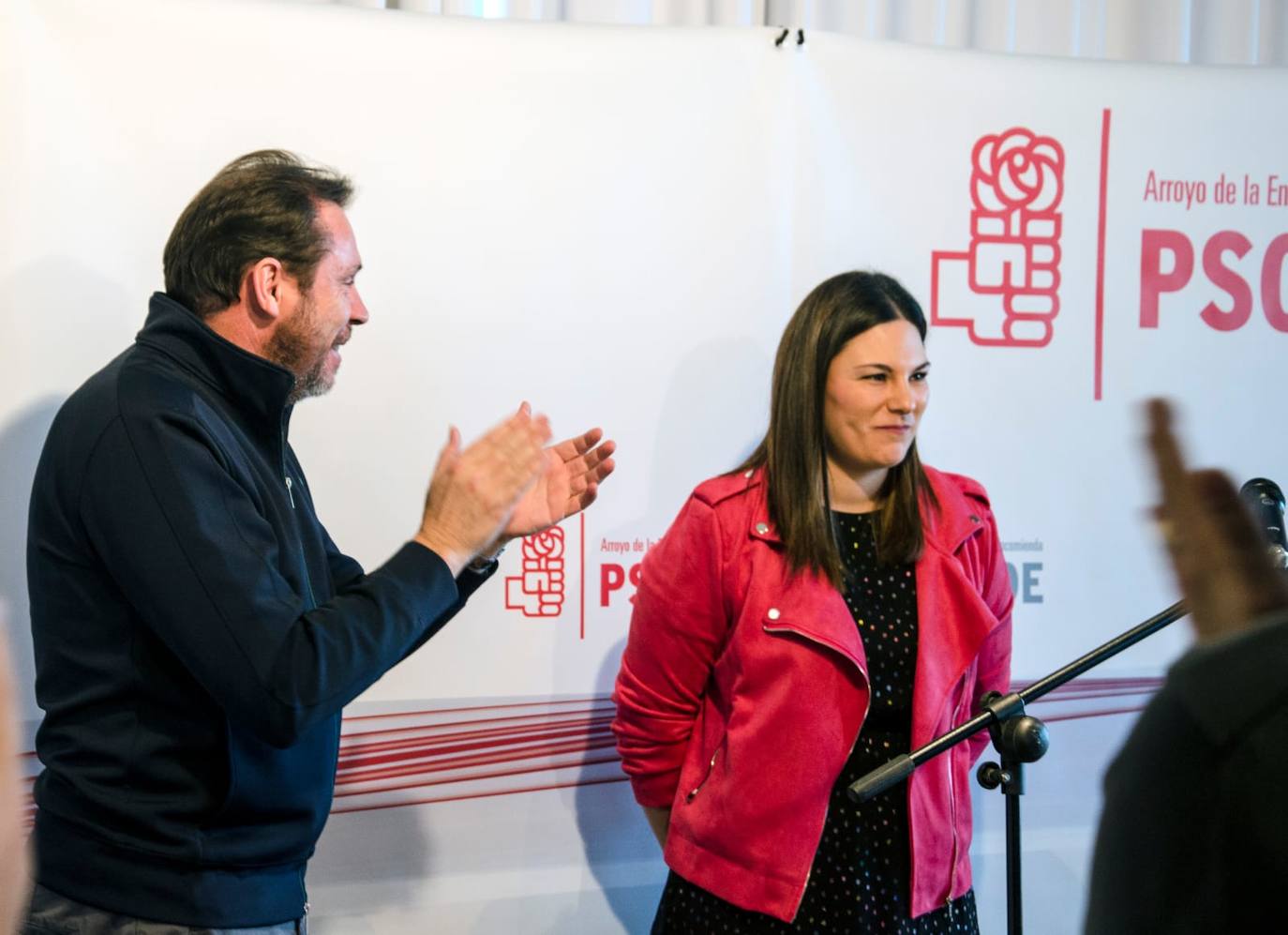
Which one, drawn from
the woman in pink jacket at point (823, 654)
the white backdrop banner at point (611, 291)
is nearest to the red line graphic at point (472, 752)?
the white backdrop banner at point (611, 291)

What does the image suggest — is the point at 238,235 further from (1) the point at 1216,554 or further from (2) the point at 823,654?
(1) the point at 1216,554

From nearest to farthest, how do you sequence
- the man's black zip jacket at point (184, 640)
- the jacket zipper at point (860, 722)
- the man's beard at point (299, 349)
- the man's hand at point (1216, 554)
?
A: the man's hand at point (1216, 554) < the man's black zip jacket at point (184, 640) < the man's beard at point (299, 349) < the jacket zipper at point (860, 722)

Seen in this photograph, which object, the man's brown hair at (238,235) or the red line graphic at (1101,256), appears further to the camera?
the red line graphic at (1101,256)

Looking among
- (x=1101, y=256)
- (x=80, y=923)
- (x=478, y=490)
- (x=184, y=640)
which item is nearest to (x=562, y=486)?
(x=478, y=490)

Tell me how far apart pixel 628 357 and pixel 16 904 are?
193 cm

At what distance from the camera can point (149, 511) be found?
1.50 metres

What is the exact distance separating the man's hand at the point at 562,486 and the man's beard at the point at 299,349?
34 centimetres

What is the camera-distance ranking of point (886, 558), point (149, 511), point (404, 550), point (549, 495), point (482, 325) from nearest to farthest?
point (149, 511), point (404, 550), point (549, 495), point (886, 558), point (482, 325)

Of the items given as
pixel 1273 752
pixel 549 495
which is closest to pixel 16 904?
pixel 1273 752

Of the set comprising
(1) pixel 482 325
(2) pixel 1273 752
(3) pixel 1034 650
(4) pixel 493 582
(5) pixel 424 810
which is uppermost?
(1) pixel 482 325

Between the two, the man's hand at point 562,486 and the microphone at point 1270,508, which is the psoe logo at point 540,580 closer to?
the man's hand at point 562,486

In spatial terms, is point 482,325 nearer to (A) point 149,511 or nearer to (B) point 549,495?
(B) point 549,495

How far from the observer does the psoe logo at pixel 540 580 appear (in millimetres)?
2520

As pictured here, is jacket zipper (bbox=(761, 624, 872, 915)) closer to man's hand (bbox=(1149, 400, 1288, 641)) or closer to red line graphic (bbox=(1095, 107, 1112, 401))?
red line graphic (bbox=(1095, 107, 1112, 401))
